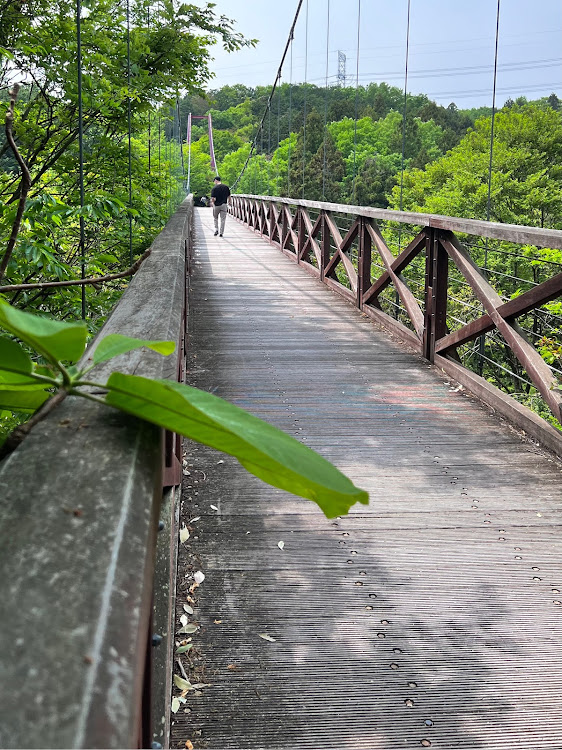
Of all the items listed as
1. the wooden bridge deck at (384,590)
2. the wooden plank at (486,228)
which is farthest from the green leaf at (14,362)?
A: the wooden plank at (486,228)

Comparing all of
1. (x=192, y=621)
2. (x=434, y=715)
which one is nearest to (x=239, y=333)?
(x=192, y=621)

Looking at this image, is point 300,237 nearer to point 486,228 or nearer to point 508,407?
point 486,228

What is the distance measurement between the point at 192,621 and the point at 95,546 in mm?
1384

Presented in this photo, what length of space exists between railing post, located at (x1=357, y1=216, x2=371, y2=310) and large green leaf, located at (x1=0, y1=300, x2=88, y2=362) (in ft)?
16.1

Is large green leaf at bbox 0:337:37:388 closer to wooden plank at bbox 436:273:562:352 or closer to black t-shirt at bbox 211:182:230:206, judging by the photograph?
wooden plank at bbox 436:273:562:352

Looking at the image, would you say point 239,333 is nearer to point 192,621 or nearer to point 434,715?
point 192,621

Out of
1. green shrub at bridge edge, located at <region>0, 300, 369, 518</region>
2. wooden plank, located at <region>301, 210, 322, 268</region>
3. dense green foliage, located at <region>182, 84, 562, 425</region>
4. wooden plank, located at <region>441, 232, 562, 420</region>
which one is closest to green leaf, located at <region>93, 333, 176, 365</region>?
green shrub at bridge edge, located at <region>0, 300, 369, 518</region>

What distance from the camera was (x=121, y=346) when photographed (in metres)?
0.45

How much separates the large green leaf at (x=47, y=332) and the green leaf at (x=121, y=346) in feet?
0.07

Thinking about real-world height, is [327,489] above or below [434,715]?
above

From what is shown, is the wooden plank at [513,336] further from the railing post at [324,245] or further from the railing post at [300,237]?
the railing post at [300,237]

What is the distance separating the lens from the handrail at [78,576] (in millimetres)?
245

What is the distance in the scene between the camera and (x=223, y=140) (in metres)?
59.7

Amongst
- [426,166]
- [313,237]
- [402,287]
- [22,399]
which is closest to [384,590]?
[22,399]
